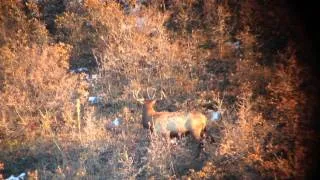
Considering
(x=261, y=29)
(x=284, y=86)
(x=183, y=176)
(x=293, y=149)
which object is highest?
(x=261, y=29)

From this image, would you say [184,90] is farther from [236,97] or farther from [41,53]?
[41,53]

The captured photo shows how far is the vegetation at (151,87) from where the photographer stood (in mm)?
7895

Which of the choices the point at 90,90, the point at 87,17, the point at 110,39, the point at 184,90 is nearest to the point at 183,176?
the point at 184,90

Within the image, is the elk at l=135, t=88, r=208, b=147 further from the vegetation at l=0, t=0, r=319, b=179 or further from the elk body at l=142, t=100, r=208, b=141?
the vegetation at l=0, t=0, r=319, b=179

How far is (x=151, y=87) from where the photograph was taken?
11.2m

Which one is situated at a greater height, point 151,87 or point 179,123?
Result: point 151,87

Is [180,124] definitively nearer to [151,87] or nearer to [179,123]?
[179,123]

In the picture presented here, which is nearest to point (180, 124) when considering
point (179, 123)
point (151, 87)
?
point (179, 123)

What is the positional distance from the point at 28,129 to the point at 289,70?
206 inches

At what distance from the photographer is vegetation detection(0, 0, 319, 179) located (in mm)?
7895

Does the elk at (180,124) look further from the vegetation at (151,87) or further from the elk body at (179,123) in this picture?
the vegetation at (151,87)

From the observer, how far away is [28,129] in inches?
400

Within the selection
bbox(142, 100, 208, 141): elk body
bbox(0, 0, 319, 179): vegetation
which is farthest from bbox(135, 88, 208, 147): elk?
bbox(0, 0, 319, 179): vegetation

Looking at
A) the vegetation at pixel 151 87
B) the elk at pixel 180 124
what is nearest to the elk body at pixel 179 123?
the elk at pixel 180 124
